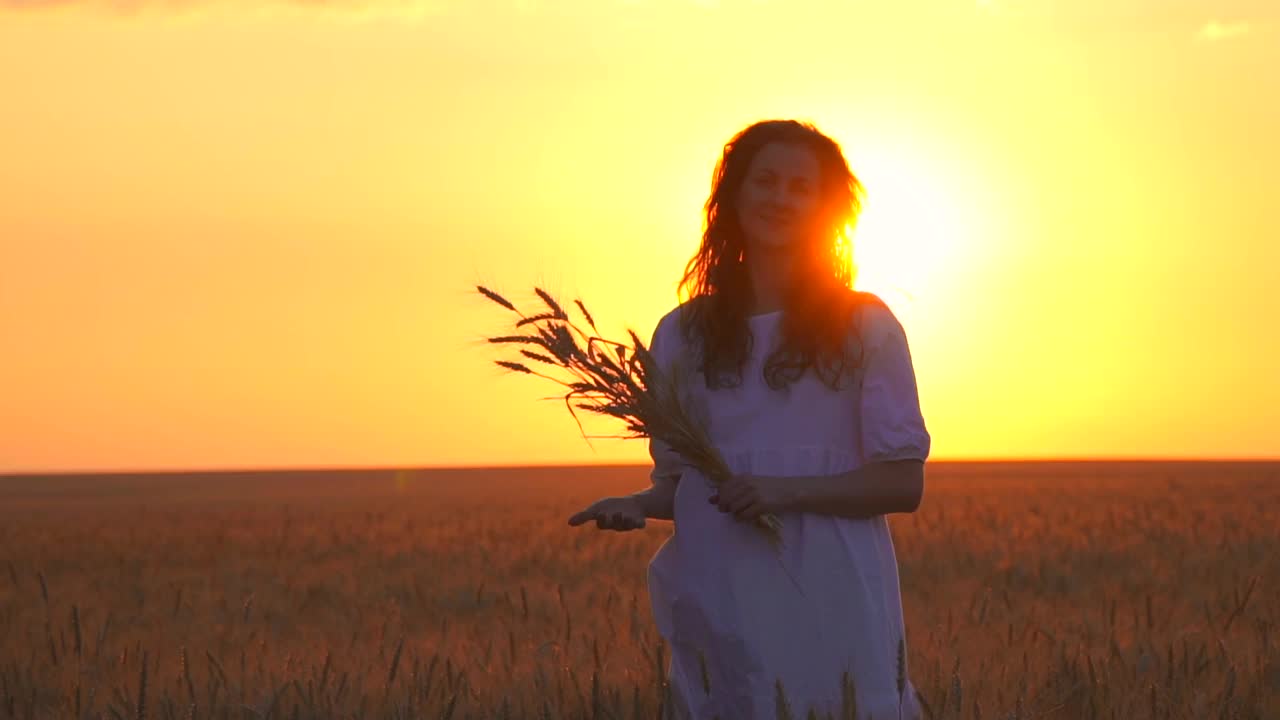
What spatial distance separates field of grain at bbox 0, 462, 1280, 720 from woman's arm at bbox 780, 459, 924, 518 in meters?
0.46

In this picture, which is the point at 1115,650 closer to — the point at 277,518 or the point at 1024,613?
the point at 1024,613

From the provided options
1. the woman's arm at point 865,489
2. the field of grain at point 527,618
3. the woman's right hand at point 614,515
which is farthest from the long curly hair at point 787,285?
the field of grain at point 527,618

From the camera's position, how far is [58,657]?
6.25 meters

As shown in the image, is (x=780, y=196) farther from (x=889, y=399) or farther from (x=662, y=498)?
(x=662, y=498)

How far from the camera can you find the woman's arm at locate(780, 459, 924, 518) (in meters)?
3.36

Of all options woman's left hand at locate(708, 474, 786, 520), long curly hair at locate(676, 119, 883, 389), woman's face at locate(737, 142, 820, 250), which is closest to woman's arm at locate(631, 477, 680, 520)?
long curly hair at locate(676, 119, 883, 389)

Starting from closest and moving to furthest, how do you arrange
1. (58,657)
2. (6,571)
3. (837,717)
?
1. (837,717)
2. (58,657)
3. (6,571)

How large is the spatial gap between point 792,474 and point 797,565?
0.19m

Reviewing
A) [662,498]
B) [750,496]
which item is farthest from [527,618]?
[750,496]

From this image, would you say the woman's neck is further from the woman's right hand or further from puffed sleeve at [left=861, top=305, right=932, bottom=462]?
the woman's right hand

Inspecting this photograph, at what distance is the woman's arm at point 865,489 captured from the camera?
3.36 metres

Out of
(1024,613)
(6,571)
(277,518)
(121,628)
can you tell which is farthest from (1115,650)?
(277,518)

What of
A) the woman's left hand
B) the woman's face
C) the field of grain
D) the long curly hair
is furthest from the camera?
the field of grain

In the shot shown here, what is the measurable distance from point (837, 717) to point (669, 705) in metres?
0.42
